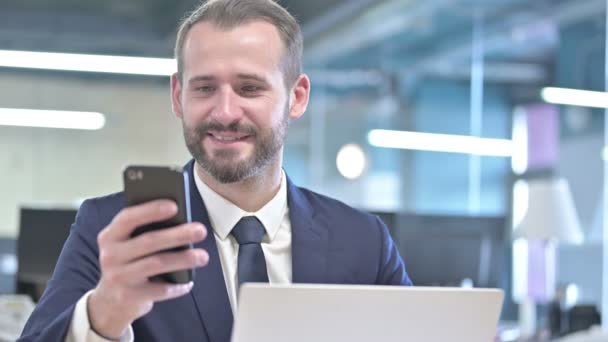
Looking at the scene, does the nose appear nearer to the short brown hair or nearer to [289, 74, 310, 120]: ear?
the short brown hair

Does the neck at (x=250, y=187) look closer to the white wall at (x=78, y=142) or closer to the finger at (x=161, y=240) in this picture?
the finger at (x=161, y=240)

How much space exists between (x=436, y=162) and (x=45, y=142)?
3.75 m

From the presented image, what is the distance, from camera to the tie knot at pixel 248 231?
5.70 feet

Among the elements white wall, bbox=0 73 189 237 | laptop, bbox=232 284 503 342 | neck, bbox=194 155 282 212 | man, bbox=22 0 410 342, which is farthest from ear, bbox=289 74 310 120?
white wall, bbox=0 73 189 237

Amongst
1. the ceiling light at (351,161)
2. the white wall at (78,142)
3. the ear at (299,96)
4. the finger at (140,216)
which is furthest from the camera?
the ceiling light at (351,161)

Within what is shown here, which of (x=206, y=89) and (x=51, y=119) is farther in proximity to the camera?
(x=51, y=119)

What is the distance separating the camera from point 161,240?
→ 122cm

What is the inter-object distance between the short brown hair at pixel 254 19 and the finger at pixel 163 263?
529 millimetres

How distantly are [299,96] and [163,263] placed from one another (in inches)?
28.2

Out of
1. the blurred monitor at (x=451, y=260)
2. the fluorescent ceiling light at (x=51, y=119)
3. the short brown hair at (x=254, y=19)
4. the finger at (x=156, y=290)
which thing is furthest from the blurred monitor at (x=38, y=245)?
the fluorescent ceiling light at (x=51, y=119)

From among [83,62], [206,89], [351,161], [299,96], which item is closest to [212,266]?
[206,89]

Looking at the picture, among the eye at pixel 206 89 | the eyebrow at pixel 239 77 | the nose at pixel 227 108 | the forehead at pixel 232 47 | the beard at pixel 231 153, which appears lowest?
the beard at pixel 231 153

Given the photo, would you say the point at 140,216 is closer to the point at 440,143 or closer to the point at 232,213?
the point at 232,213

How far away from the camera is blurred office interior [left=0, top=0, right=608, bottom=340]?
7037 mm
